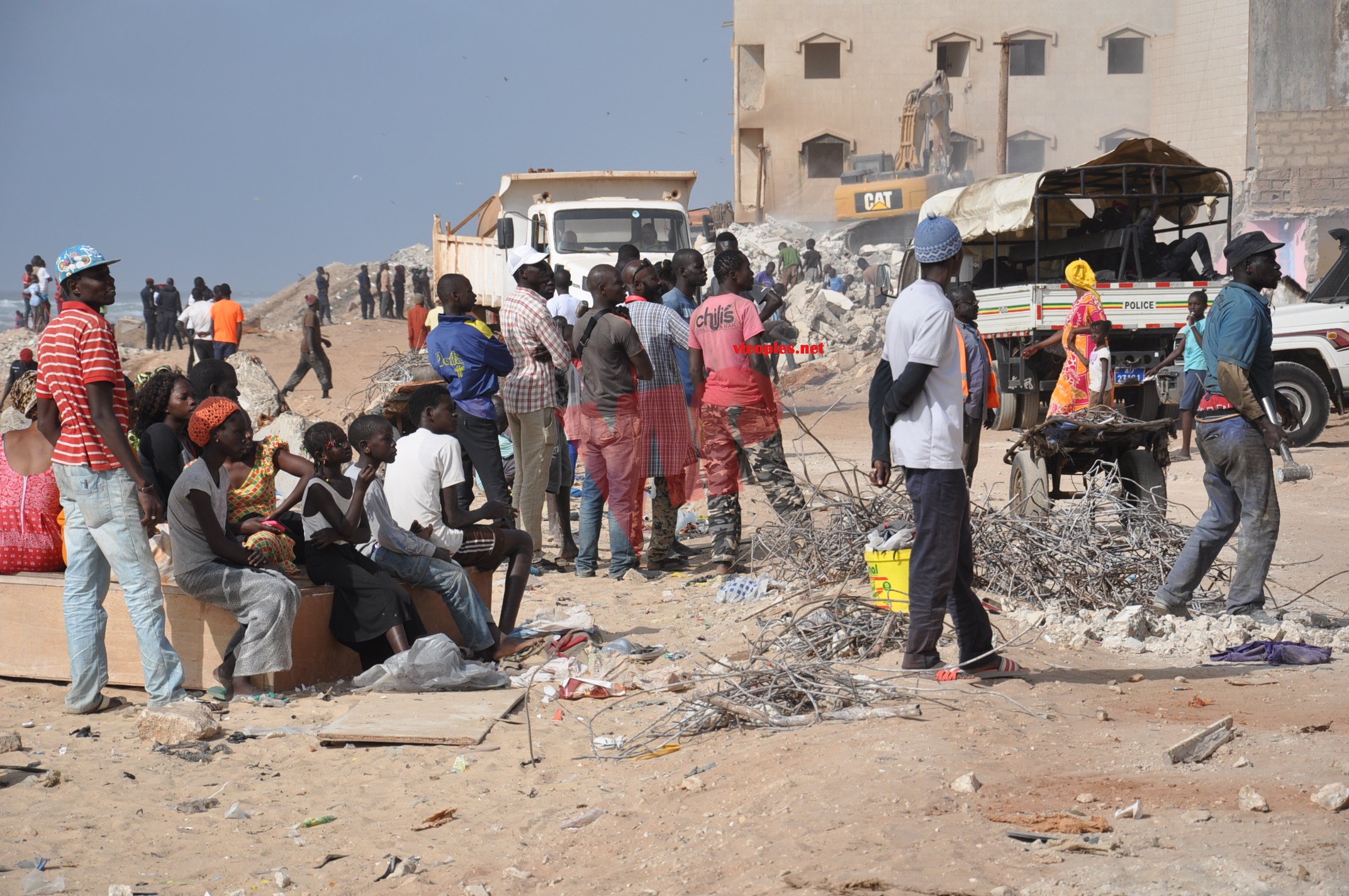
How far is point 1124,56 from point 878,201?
1711 cm

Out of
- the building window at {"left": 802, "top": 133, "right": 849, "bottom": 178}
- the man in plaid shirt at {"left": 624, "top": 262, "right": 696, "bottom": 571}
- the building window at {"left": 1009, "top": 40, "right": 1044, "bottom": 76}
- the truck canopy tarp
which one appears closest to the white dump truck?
the truck canopy tarp

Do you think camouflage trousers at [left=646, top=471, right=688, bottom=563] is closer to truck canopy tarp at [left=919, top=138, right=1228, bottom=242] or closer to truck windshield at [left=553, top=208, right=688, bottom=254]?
truck canopy tarp at [left=919, top=138, right=1228, bottom=242]

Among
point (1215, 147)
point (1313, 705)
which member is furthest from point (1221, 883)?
point (1215, 147)

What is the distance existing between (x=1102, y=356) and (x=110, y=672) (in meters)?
7.31

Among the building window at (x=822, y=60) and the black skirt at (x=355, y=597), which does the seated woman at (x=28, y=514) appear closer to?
the black skirt at (x=355, y=597)

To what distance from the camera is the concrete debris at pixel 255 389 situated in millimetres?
14594

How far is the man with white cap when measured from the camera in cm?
454

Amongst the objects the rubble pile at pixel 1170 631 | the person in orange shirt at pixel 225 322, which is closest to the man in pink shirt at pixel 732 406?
the rubble pile at pixel 1170 631

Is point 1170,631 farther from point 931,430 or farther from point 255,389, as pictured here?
point 255,389

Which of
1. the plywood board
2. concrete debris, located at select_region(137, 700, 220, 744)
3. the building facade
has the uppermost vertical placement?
the building facade

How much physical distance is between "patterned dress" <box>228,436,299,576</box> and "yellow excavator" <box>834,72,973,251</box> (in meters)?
29.0

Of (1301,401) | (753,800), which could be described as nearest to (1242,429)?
(753,800)

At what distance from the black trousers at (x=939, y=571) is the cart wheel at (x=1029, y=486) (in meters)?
2.25

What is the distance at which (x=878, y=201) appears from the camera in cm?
3450
